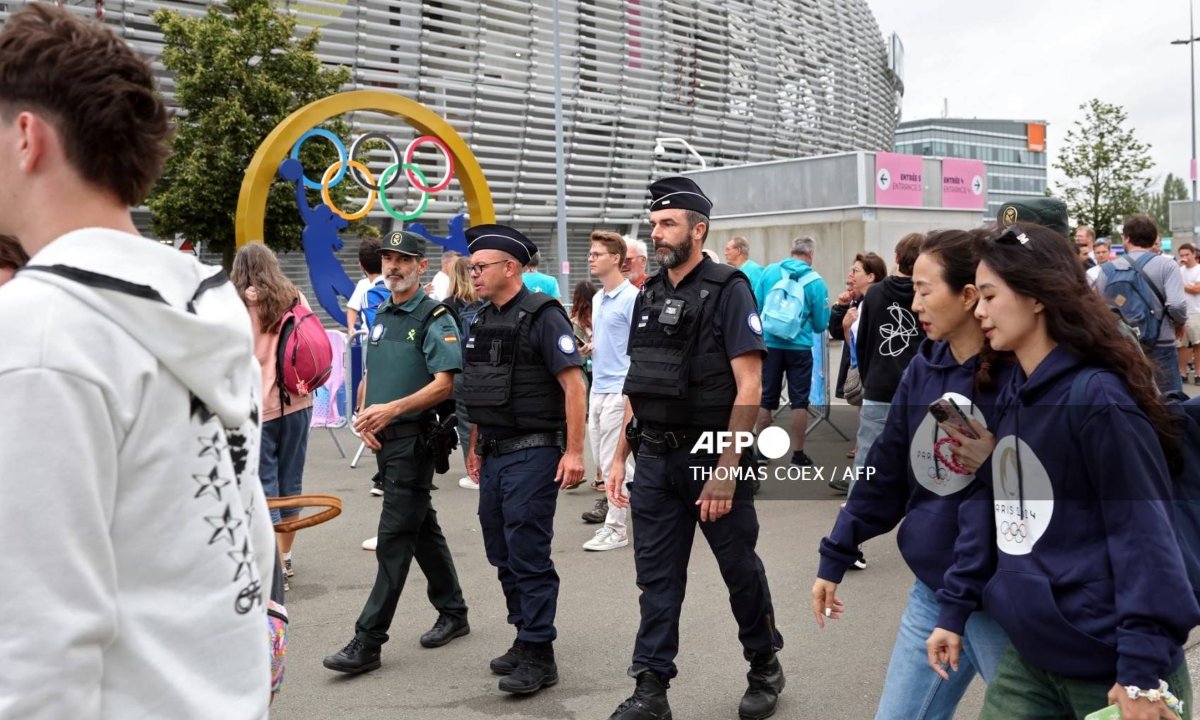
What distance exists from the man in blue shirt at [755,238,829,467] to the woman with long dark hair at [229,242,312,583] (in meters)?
4.33

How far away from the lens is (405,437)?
5.52 meters

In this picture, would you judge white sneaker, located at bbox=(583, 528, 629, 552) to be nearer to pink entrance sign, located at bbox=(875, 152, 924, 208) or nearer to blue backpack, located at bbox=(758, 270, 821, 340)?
blue backpack, located at bbox=(758, 270, 821, 340)

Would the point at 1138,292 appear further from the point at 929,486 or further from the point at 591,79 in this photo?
the point at 591,79

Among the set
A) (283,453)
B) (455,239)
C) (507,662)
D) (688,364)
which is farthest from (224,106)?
(688,364)

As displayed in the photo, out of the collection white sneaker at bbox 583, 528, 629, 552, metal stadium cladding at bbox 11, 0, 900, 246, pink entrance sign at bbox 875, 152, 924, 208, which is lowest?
white sneaker at bbox 583, 528, 629, 552

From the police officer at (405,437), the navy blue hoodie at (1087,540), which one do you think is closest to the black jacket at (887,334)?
the police officer at (405,437)

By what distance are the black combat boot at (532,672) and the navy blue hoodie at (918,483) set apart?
2116mm

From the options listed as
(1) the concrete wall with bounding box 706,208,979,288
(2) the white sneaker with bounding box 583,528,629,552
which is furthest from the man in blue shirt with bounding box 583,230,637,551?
(1) the concrete wall with bounding box 706,208,979,288

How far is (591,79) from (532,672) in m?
30.2

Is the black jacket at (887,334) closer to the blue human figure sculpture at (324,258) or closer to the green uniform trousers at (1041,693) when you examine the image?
the green uniform trousers at (1041,693)

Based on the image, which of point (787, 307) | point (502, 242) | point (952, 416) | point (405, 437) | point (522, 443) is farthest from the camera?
point (787, 307)

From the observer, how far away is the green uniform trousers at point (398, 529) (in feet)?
17.5

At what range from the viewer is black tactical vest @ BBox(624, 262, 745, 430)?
4648 millimetres

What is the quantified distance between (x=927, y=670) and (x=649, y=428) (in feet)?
6.27
